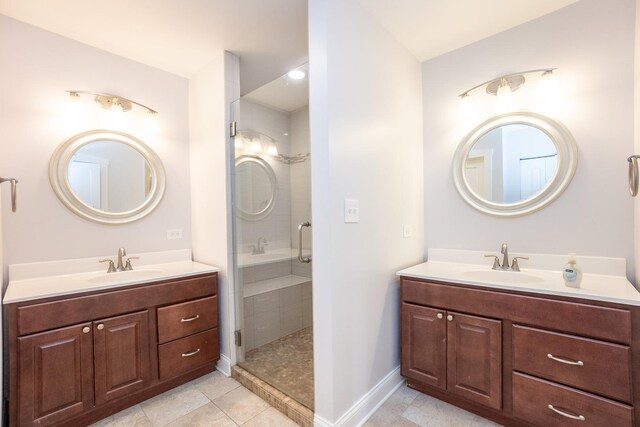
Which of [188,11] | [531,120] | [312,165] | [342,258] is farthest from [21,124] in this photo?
[531,120]

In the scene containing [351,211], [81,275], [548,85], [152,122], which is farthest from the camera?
[152,122]

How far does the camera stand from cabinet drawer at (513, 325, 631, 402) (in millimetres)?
1282

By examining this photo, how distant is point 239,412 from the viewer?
1776 millimetres

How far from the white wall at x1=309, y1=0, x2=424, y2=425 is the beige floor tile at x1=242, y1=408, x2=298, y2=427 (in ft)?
0.87

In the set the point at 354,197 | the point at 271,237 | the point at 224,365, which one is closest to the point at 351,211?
the point at 354,197

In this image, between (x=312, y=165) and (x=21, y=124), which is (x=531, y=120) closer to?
(x=312, y=165)

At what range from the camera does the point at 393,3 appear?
1.72 meters

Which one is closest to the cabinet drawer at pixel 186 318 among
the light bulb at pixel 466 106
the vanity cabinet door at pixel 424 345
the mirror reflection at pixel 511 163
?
the vanity cabinet door at pixel 424 345

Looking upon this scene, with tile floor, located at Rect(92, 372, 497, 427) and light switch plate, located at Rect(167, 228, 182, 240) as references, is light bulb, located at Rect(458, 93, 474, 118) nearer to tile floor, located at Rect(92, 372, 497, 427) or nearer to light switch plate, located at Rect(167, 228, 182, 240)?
tile floor, located at Rect(92, 372, 497, 427)

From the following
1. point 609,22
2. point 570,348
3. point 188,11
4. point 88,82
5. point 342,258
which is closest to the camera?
point 570,348

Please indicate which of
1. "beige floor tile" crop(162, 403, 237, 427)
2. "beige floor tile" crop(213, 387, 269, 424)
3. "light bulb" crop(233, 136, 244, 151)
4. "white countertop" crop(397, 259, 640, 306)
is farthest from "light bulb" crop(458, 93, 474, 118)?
"beige floor tile" crop(162, 403, 237, 427)

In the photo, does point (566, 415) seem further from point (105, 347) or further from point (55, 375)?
point (55, 375)

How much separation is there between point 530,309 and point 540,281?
322 mm

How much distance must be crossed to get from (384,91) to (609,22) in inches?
54.1
